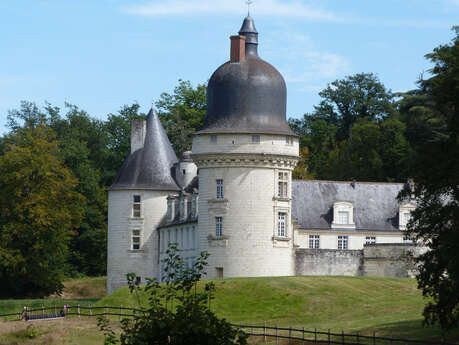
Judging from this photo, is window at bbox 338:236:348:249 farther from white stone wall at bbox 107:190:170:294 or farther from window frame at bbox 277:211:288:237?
white stone wall at bbox 107:190:170:294

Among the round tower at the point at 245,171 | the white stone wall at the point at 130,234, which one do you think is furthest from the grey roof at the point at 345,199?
the white stone wall at the point at 130,234

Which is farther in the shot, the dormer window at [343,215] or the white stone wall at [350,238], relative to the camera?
the dormer window at [343,215]

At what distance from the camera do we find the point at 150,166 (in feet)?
202

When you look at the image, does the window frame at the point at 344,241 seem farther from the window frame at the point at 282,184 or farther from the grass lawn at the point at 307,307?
the grass lawn at the point at 307,307

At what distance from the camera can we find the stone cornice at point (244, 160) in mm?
51125

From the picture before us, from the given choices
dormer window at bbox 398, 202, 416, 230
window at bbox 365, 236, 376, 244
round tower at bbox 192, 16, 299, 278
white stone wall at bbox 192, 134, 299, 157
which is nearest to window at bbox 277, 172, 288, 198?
round tower at bbox 192, 16, 299, 278

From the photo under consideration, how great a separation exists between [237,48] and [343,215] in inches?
436

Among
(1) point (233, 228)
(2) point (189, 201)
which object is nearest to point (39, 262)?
(2) point (189, 201)

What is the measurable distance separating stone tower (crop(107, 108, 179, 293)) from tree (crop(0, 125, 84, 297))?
3.06 metres

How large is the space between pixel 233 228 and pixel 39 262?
46.2 ft

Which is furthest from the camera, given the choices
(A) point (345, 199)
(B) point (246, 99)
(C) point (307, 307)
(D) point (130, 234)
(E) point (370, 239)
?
(D) point (130, 234)

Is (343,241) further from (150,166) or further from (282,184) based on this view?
(150,166)

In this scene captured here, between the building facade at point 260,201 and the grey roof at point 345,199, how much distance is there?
0.05 metres

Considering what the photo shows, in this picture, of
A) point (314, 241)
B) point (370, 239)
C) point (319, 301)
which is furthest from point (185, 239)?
point (319, 301)
